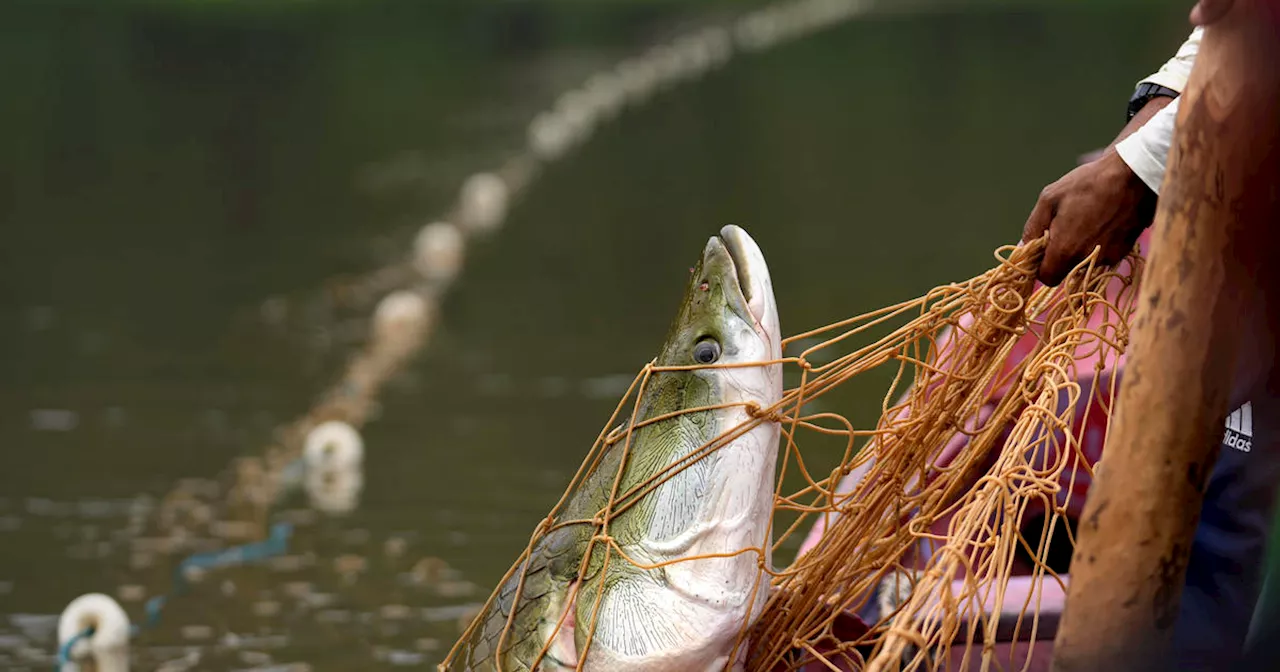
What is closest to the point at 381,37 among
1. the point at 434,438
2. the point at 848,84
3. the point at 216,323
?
the point at 848,84

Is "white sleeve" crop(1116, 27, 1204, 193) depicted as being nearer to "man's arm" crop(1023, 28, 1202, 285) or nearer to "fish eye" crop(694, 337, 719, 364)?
"man's arm" crop(1023, 28, 1202, 285)

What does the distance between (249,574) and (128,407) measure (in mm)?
2362

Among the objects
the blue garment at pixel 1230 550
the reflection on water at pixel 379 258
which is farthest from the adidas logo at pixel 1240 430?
the reflection on water at pixel 379 258

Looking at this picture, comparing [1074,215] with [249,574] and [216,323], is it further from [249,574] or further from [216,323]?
[216,323]

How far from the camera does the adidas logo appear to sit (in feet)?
9.14

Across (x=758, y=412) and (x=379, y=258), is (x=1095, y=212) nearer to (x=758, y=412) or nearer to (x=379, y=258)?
(x=758, y=412)

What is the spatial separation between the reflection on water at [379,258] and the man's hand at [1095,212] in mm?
3087

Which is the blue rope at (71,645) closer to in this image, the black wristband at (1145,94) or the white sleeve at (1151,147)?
the black wristband at (1145,94)

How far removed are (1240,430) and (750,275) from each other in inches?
32.4

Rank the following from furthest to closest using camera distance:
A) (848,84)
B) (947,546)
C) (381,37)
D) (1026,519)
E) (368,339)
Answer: (381,37)
(848,84)
(368,339)
(1026,519)
(947,546)

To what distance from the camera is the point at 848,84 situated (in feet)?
76.3

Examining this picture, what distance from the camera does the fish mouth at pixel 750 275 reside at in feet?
9.01

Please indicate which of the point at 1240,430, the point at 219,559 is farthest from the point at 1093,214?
the point at 219,559

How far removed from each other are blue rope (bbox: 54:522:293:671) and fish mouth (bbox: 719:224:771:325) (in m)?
3.41
